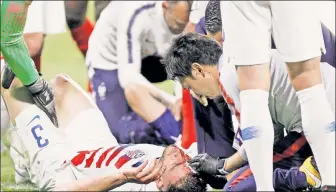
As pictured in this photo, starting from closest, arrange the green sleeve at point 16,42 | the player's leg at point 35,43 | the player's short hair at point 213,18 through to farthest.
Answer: the green sleeve at point 16,42, the player's short hair at point 213,18, the player's leg at point 35,43

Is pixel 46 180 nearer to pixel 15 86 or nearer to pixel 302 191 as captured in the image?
pixel 15 86

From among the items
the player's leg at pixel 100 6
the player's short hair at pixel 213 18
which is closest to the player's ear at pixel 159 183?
the player's short hair at pixel 213 18

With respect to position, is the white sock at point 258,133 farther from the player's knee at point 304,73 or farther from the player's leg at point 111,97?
the player's leg at point 111,97

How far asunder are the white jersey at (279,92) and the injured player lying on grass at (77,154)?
32cm

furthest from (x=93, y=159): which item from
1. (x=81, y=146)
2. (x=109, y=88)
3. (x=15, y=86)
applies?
(x=109, y=88)

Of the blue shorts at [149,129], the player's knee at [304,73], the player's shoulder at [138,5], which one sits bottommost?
the blue shorts at [149,129]

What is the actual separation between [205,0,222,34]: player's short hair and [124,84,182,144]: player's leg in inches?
49.3

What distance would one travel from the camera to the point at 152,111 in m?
5.08

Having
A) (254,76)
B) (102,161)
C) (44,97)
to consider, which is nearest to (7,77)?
(44,97)

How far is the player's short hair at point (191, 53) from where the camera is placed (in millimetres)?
3504

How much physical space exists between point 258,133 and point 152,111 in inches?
72.2

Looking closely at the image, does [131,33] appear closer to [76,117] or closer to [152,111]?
[152,111]

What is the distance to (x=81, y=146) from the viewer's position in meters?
3.69

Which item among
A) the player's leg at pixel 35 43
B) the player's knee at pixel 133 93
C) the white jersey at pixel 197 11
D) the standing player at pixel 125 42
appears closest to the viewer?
the player's leg at pixel 35 43
